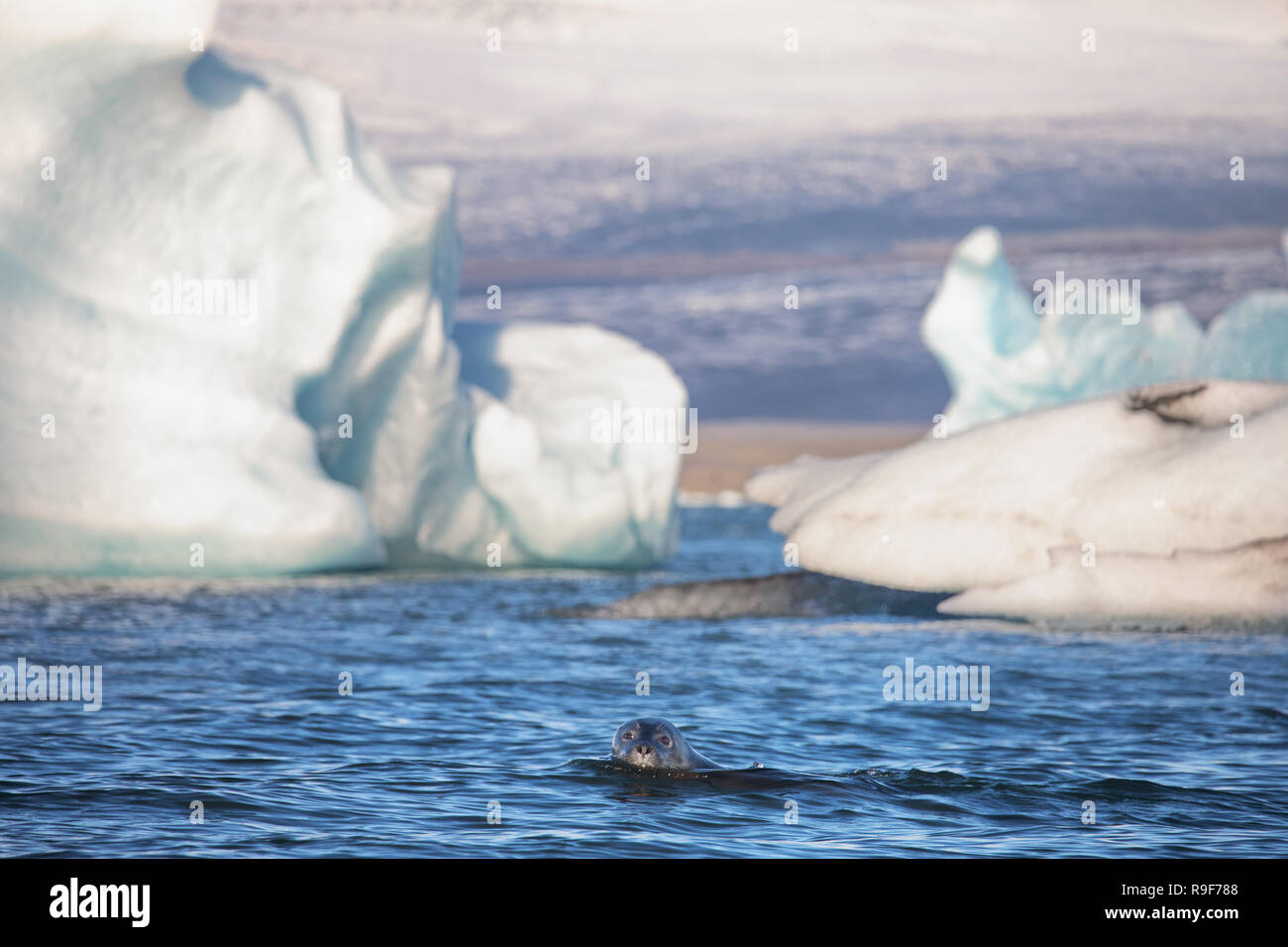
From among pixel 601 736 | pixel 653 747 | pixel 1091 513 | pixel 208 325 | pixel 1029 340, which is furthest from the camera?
pixel 1029 340

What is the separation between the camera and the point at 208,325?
22.0 meters

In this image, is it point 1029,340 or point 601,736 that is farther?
point 1029,340

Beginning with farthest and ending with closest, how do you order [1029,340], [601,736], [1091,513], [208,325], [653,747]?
[1029,340] < [208,325] < [1091,513] < [601,736] < [653,747]

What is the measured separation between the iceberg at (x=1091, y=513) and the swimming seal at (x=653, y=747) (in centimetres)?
681

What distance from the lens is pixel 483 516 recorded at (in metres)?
25.7

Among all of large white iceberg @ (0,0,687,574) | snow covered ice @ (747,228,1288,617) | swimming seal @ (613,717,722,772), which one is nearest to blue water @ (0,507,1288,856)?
swimming seal @ (613,717,722,772)

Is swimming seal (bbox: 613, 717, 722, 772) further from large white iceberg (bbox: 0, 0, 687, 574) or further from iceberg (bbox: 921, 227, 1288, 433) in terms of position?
iceberg (bbox: 921, 227, 1288, 433)

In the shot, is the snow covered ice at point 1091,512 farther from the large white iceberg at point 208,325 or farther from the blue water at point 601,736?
the large white iceberg at point 208,325

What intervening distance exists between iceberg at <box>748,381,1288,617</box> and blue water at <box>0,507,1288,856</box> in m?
0.55

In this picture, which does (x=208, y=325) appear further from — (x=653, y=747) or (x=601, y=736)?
(x=653, y=747)

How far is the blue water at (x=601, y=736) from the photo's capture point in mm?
8172

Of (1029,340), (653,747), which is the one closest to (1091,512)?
(653,747)

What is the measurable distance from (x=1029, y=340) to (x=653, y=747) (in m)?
31.7
